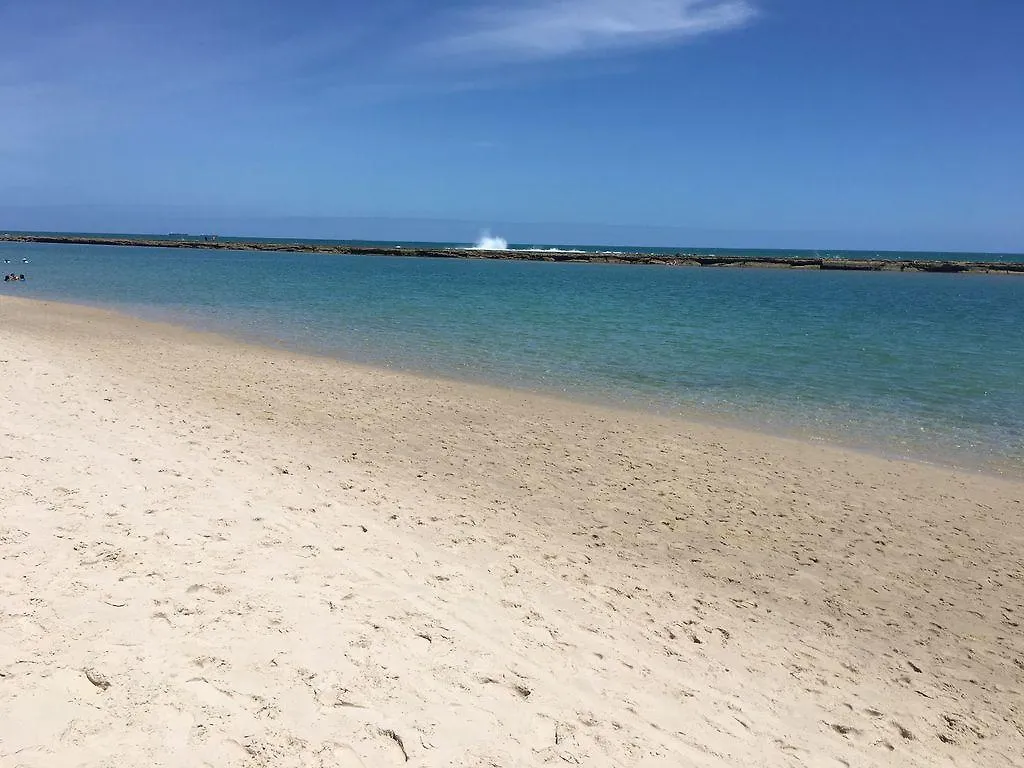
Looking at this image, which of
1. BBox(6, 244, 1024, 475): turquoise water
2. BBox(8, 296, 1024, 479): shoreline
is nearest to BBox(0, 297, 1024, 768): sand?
BBox(8, 296, 1024, 479): shoreline

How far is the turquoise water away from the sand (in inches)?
92.0

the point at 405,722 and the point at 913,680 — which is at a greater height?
the point at 405,722

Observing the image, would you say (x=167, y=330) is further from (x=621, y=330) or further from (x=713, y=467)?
(x=713, y=467)

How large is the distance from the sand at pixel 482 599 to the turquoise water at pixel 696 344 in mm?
2338

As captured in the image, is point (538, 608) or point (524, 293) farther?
point (524, 293)

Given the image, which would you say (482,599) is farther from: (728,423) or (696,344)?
(696,344)

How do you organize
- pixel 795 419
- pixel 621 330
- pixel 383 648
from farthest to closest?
pixel 621 330
pixel 795 419
pixel 383 648

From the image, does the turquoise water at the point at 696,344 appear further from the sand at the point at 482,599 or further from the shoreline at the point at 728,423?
the sand at the point at 482,599

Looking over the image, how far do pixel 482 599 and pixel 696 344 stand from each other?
15.6m

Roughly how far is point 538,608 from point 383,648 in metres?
1.34

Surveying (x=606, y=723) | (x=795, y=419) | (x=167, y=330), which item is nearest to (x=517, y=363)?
(x=795, y=419)

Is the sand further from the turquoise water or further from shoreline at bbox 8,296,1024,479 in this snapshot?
the turquoise water

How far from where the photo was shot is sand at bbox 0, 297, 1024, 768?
3457 millimetres

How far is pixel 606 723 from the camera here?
12.2 feet
